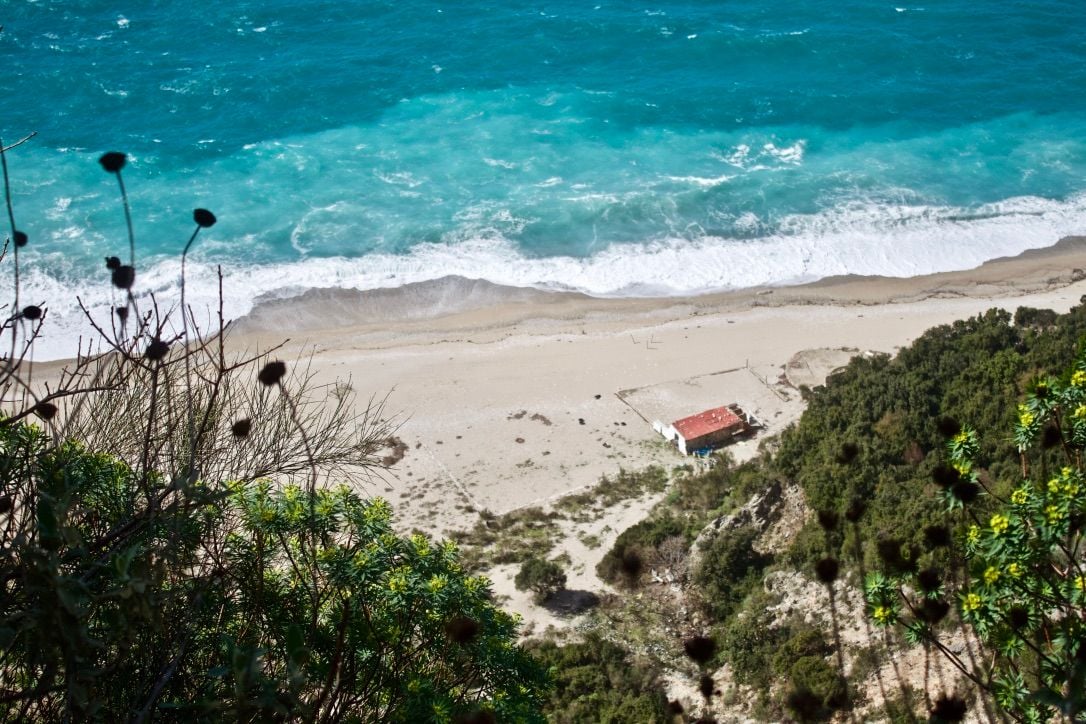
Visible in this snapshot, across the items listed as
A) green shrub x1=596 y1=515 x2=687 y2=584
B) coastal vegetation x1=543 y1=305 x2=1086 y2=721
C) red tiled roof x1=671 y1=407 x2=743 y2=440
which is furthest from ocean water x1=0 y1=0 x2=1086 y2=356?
green shrub x1=596 y1=515 x2=687 y2=584

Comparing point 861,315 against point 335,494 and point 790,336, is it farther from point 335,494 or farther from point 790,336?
point 335,494

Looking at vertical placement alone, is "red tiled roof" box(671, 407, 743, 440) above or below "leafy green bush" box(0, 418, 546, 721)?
below

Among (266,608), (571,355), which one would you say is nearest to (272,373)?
(266,608)

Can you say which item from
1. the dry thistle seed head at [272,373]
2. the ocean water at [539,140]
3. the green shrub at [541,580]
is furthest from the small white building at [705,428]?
the dry thistle seed head at [272,373]

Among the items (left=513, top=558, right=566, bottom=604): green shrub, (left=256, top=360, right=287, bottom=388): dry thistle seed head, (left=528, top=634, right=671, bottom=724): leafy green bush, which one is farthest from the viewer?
(left=513, top=558, right=566, bottom=604): green shrub

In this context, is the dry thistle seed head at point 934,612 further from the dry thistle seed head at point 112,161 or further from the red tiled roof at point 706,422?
the red tiled roof at point 706,422

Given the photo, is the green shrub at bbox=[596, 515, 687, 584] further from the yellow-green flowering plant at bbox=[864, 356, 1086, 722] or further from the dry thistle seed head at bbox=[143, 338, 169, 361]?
the dry thistle seed head at bbox=[143, 338, 169, 361]

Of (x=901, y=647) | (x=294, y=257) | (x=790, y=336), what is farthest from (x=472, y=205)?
(x=901, y=647)
